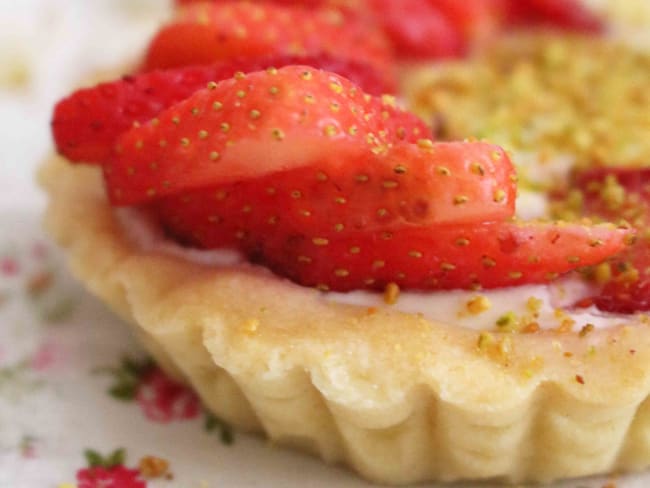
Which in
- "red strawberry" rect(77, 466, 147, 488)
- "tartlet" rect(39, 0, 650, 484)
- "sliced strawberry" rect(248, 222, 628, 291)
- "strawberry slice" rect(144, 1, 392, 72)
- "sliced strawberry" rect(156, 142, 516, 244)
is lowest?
"red strawberry" rect(77, 466, 147, 488)

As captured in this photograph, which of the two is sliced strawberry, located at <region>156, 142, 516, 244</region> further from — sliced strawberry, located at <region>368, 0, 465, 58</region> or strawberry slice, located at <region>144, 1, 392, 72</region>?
sliced strawberry, located at <region>368, 0, 465, 58</region>

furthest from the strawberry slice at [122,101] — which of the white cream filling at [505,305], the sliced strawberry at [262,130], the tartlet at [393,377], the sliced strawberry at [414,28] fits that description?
the sliced strawberry at [414,28]

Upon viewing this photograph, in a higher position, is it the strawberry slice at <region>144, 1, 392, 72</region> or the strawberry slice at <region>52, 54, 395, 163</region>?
the strawberry slice at <region>144, 1, 392, 72</region>

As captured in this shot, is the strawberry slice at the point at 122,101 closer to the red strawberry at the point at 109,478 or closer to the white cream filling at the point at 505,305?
the white cream filling at the point at 505,305

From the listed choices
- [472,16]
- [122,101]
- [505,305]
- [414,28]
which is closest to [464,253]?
[505,305]

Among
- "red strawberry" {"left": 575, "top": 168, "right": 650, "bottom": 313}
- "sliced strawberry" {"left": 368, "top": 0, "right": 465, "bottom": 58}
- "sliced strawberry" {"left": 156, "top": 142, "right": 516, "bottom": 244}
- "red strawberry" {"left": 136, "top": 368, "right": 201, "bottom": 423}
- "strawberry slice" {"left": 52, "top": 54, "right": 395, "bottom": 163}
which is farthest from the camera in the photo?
"sliced strawberry" {"left": 368, "top": 0, "right": 465, "bottom": 58}

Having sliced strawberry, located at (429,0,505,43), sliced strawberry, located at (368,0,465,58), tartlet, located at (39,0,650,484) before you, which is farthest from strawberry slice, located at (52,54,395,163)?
sliced strawberry, located at (429,0,505,43)

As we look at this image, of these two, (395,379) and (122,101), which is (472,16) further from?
(395,379)
